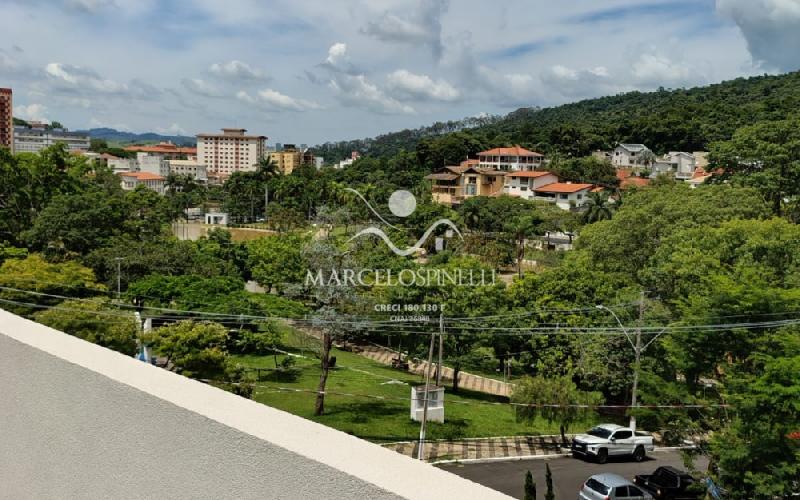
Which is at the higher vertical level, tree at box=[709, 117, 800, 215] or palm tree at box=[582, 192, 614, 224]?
tree at box=[709, 117, 800, 215]

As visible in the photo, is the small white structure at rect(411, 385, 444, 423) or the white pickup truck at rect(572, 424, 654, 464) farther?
the small white structure at rect(411, 385, 444, 423)

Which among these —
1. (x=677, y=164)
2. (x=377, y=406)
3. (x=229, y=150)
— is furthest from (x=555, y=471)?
(x=229, y=150)

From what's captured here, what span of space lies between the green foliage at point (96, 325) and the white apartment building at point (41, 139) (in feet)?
371

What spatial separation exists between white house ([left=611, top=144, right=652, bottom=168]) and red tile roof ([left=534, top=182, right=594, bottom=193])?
1415cm

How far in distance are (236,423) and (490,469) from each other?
14.0m

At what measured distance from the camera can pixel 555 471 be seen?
14.8m

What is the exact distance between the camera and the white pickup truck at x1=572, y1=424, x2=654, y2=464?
1567cm

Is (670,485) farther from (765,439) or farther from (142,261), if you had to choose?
(142,261)

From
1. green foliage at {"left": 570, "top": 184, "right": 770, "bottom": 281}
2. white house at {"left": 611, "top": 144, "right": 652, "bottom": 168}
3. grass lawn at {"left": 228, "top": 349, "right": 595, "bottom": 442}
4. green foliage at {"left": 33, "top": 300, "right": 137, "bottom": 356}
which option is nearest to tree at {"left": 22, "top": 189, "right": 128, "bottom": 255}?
grass lawn at {"left": 228, "top": 349, "right": 595, "bottom": 442}

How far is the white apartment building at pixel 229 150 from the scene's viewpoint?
12162 cm

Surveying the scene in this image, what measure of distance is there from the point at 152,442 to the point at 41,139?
14280 cm

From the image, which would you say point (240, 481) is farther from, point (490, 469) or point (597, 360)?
point (597, 360)

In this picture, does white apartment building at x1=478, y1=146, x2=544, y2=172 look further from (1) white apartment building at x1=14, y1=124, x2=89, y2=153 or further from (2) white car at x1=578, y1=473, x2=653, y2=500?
(1) white apartment building at x1=14, y1=124, x2=89, y2=153

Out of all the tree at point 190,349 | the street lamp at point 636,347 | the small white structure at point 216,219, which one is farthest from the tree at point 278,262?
the small white structure at point 216,219
